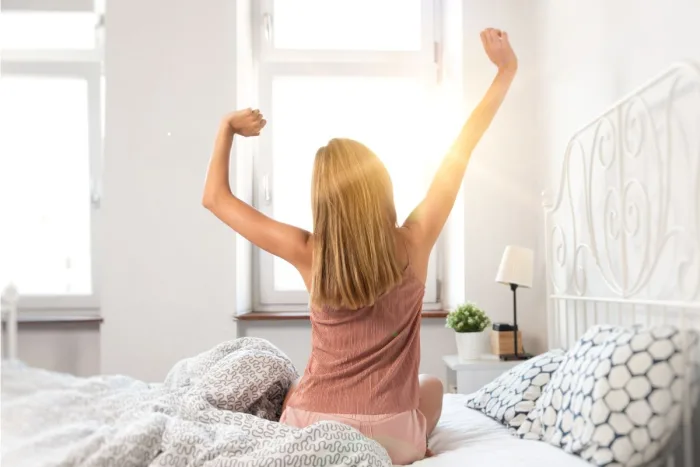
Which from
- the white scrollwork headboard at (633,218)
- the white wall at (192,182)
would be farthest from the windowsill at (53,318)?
the white scrollwork headboard at (633,218)

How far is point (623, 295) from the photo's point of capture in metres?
1.45

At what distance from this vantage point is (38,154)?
102cm

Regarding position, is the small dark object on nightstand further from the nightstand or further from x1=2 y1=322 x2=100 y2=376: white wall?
x1=2 y1=322 x2=100 y2=376: white wall

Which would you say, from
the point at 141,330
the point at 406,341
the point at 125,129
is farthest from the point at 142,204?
the point at 406,341

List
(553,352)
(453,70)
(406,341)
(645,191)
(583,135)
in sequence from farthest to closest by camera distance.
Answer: (453,70) → (583,135) → (553,352) → (645,191) → (406,341)

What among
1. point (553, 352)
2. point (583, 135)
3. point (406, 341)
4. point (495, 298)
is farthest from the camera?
point (495, 298)

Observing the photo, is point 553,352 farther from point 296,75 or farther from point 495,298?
point 296,75

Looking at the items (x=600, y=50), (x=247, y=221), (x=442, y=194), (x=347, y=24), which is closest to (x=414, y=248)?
(x=442, y=194)

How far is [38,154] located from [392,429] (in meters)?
0.73

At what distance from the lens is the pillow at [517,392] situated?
4.59ft

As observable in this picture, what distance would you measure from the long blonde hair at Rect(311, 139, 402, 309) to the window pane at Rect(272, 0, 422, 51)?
1.62m

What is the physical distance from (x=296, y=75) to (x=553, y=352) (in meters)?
1.55

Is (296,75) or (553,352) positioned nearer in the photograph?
(553,352)

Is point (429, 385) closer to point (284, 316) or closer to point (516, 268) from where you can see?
point (516, 268)
